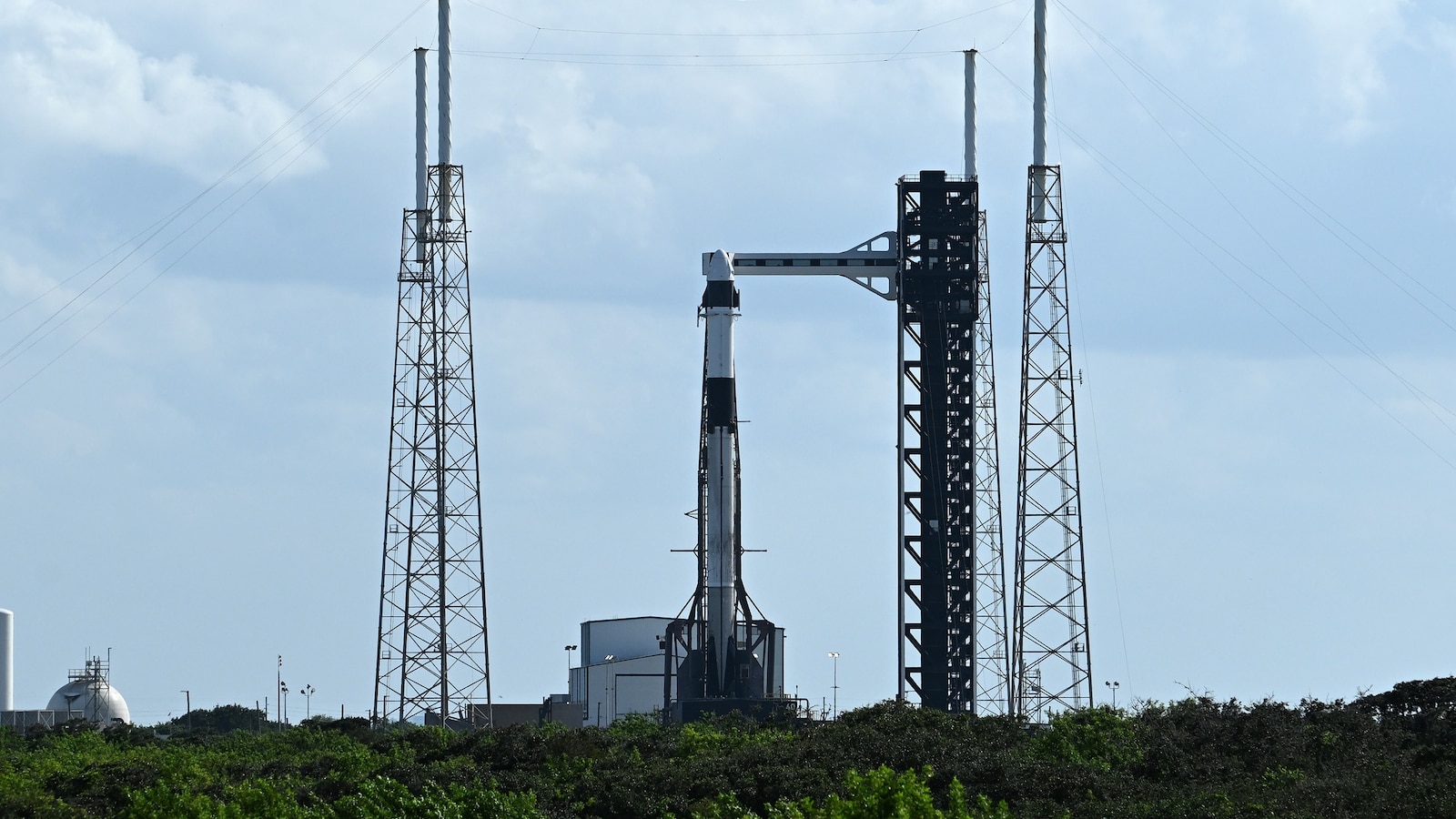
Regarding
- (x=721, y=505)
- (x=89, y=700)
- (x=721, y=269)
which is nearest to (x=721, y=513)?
(x=721, y=505)

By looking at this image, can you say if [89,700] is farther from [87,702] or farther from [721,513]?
[721,513]

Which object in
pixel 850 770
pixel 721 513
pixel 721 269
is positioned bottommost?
pixel 850 770

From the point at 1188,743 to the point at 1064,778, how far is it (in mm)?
6051

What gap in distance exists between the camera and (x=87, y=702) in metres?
96.1

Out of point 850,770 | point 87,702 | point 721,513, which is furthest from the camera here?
point 87,702

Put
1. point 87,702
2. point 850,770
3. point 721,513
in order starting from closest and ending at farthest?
1. point 850,770
2. point 721,513
3. point 87,702

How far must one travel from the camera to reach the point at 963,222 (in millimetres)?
71438

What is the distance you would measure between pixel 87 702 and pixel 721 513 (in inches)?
1581

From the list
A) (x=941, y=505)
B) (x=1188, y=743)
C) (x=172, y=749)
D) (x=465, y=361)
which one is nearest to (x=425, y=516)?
(x=465, y=361)

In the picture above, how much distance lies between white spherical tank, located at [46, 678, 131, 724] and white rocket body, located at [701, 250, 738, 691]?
37464 millimetres

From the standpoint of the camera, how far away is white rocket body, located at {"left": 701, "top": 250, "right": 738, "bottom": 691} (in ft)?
232

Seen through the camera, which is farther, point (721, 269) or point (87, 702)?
point (87, 702)

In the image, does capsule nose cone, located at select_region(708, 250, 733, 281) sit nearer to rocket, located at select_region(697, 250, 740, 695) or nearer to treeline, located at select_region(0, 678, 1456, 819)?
rocket, located at select_region(697, 250, 740, 695)

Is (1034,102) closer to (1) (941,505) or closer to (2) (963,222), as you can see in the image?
(2) (963,222)
